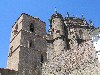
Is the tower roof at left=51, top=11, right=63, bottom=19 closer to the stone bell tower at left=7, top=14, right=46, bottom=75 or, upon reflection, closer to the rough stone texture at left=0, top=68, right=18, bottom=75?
the stone bell tower at left=7, top=14, right=46, bottom=75

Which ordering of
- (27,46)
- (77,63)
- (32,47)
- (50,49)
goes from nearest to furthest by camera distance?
(77,63) < (27,46) < (32,47) < (50,49)

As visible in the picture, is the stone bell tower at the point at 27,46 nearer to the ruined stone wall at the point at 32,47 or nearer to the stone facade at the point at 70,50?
the ruined stone wall at the point at 32,47

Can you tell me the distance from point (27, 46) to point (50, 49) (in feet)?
32.2

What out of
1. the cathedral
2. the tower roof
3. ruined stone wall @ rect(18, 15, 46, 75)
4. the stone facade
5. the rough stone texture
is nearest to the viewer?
the stone facade

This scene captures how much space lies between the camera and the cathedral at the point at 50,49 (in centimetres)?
2372

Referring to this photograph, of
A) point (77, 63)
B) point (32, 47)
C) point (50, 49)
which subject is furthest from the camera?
point (50, 49)

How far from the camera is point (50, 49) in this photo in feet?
130

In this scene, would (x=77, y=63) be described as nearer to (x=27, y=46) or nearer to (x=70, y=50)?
(x=70, y=50)

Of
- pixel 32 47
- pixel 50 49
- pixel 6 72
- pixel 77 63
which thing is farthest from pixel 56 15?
pixel 77 63

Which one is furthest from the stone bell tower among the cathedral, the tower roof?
the tower roof

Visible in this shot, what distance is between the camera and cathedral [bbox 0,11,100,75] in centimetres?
2372

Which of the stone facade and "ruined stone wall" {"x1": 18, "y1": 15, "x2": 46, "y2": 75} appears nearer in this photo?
the stone facade

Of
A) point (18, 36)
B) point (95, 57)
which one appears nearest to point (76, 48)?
point (95, 57)

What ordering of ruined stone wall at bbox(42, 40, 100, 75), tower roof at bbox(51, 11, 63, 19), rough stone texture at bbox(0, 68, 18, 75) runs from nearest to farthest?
ruined stone wall at bbox(42, 40, 100, 75) < rough stone texture at bbox(0, 68, 18, 75) < tower roof at bbox(51, 11, 63, 19)
